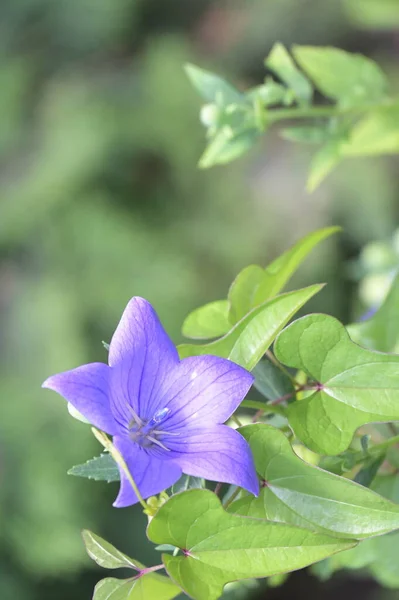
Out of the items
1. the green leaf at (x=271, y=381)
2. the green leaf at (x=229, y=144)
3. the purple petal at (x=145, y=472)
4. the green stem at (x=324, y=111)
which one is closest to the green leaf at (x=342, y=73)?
the green stem at (x=324, y=111)

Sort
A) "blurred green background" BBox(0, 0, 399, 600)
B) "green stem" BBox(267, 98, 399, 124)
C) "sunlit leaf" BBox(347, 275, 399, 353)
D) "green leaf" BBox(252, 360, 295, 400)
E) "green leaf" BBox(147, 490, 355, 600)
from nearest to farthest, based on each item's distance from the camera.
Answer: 1. "green leaf" BBox(147, 490, 355, 600)
2. "green leaf" BBox(252, 360, 295, 400)
3. "sunlit leaf" BBox(347, 275, 399, 353)
4. "green stem" BBox(267, 98, 399, 124)
5. "blurred green background" BBox(0, 0, 399, 600)

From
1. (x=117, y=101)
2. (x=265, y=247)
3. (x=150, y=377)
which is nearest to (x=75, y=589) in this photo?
(x=265, y=247)

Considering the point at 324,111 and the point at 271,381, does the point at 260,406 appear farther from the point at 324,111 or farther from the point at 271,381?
the point at 324,111

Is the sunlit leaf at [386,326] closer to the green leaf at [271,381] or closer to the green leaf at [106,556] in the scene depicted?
the green leaf at [271,381]

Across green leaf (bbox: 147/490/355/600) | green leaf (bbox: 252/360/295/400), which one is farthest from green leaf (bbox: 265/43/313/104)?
green leaf (bbox: 147/490/355/600)

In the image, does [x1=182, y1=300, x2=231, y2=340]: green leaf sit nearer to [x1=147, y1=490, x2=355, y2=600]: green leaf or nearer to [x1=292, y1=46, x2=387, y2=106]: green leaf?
[x1=147, y1=490, x2=355, y2=600]: green leaf

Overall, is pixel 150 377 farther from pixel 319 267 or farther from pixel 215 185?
pixel 215 185
